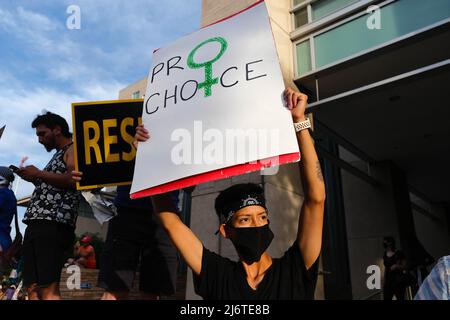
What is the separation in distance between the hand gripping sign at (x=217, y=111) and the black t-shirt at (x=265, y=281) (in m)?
0.43

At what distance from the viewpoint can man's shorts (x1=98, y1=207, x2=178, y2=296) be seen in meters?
2.16

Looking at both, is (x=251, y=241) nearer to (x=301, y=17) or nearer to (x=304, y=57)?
(x=304, y=57)

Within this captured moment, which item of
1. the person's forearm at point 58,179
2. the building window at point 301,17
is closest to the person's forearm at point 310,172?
the person's forearm at point 58,179

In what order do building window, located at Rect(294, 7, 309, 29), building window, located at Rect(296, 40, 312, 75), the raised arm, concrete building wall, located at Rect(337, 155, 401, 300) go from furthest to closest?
1. concrete building wall, located at Rect(337, 155, 401, 300)
2. building window, located at Rect(294, 7, 309, 29)
3. building window, located at Rect(296, 40, 312, 75)
4. the raised arm

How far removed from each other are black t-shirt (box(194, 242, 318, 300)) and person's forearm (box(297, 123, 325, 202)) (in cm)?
26

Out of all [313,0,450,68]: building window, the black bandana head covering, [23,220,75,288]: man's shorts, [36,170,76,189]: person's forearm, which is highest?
[313,0,450,68]: building window

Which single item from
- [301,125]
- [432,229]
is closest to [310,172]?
[301,125]

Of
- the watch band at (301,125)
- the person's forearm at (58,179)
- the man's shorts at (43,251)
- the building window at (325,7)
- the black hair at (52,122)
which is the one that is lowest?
the man's shorts at (43,251)

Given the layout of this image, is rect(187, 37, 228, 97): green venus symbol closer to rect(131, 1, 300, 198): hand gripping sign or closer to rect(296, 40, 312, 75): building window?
rect(131, 1, 300, 198): hand gripping sign

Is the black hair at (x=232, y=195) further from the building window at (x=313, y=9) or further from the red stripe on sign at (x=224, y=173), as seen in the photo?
the building window at (x=313, y=9)

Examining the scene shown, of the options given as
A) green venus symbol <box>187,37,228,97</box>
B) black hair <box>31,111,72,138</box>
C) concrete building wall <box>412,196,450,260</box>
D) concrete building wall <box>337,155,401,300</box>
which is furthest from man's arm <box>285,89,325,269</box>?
concrete building wall <box>412,196,450,260</box>

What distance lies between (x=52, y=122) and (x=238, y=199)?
1730 millimetres

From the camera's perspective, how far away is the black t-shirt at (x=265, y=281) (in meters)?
1.52

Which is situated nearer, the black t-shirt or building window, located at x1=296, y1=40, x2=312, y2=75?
the black t-shirt
